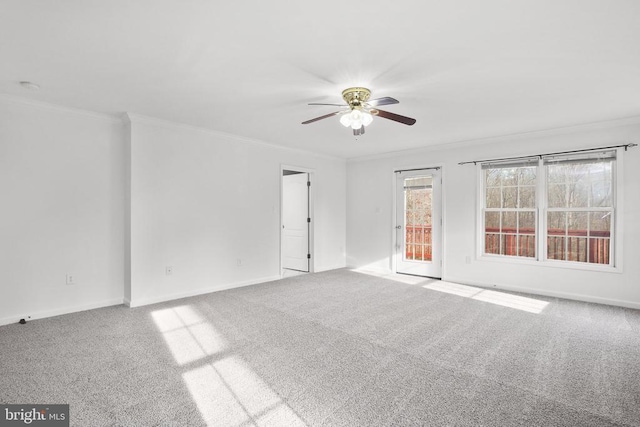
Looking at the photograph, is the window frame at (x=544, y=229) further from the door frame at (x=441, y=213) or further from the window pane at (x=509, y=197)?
the door frame at (x=441, y=213)

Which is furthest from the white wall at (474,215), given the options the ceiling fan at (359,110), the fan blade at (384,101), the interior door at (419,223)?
the fan blade at (384,101)

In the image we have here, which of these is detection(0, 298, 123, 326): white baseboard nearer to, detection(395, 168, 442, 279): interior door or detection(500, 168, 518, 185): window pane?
detection(395, 168, 442, 279): interior door

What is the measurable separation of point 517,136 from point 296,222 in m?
4.21

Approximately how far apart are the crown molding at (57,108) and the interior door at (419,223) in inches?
192

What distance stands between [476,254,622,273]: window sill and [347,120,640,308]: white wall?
0.16 ft

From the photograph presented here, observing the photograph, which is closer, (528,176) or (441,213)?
(528,176)

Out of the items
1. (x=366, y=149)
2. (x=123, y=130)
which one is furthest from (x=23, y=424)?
(x=366, y=149)

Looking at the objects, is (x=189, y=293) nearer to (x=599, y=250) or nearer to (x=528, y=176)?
(x=528, y=176)

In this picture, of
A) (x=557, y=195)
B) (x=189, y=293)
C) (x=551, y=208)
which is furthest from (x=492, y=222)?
(x=189, y=293)

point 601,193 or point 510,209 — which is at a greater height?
point 601,193

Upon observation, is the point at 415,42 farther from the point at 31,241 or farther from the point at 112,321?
the point at 31,241

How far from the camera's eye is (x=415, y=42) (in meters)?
2.34

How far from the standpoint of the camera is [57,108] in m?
3.78

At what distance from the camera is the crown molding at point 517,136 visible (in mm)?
4289
